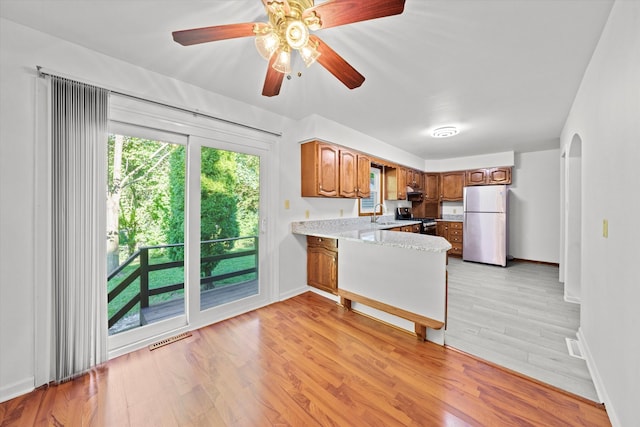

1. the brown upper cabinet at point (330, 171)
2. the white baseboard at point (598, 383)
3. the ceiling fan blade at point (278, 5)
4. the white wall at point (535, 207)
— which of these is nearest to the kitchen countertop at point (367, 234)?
the brown upper cabinet at point (330, 171)

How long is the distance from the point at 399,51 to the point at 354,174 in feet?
6.82

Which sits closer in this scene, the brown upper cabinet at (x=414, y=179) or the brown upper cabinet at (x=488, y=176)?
the brown upper cabinet at (x=488, y=176)

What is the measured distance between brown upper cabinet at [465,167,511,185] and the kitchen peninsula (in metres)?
3.83

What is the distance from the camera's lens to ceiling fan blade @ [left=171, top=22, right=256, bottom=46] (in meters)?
1.17

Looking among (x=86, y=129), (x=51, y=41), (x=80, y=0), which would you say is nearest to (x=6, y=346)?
(x=86, y=129)

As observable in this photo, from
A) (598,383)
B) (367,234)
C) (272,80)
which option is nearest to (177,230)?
(272,80)

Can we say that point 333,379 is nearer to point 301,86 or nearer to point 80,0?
point 301,86

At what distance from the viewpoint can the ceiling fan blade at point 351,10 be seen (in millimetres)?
992

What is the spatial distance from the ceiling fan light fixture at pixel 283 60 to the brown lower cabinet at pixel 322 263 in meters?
2.04

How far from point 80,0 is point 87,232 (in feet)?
4.95

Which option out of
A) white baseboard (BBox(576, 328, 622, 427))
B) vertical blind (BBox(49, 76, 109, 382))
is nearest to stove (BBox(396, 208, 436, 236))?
→ white baseboard (BBox(576, 328, 622, 427))

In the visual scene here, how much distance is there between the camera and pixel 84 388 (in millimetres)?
1601

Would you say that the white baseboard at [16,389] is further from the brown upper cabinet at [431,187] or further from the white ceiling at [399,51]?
the brown upper cabinet at [431,187]

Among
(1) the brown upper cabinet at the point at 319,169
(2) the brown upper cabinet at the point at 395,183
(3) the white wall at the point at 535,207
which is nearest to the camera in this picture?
(1) the brown upper cabinet at the point at 319,169
